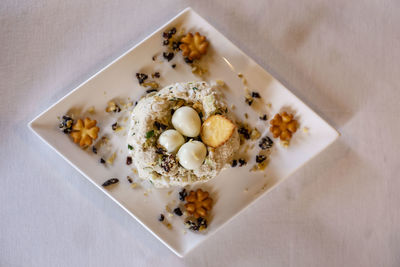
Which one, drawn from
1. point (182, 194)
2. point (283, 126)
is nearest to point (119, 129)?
point (182, 194)

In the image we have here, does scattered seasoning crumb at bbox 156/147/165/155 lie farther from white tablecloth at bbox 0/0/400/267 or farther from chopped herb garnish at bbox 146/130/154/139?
white tablecloth at bbox 0/0/400/267

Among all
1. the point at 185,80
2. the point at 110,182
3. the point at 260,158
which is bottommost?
the point at 260,158

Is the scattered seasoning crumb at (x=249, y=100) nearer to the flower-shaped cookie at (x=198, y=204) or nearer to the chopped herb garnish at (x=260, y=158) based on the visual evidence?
the chopped herb garnish at (x=260, y=158)

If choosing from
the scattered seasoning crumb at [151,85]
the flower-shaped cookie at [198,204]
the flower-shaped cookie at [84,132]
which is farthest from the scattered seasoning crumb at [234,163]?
the flower-shaped cookie at [84,132]

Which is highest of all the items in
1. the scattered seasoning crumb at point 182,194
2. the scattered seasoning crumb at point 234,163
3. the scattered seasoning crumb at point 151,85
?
the scattered seasoning crumb at point 151,85

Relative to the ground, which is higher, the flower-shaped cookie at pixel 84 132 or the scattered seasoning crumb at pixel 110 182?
the flower-shaped cookie at pixel 84 132

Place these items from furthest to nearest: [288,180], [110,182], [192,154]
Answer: [288,180] < [110,182] < [192,154]

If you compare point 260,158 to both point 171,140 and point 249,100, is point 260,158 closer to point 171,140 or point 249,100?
point 249,100
